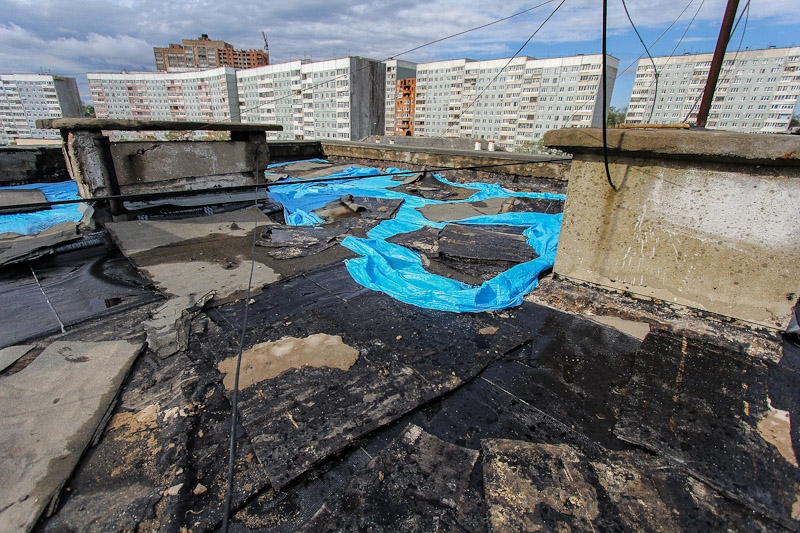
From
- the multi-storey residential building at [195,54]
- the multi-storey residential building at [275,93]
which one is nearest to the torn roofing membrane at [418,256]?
the multi-storey residential building at [275,93]

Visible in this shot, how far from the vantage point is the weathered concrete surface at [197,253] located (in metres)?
2.95

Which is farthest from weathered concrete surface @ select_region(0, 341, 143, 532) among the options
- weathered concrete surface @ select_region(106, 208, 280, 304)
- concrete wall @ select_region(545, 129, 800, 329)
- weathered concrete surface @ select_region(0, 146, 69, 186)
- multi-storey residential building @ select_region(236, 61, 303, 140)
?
multi-storey residential building @ select_region(236, 61, 303, 140)

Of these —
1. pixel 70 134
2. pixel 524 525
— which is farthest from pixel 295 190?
pixel 524 525

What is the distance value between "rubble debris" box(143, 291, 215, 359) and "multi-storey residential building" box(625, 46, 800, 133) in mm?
64928

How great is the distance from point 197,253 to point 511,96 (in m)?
70.9

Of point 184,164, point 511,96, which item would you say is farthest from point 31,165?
point 511,96

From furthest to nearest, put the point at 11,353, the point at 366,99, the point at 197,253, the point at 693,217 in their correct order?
the point at 366,99, the point at 197,253, the point at 693,217, the point at 11,353

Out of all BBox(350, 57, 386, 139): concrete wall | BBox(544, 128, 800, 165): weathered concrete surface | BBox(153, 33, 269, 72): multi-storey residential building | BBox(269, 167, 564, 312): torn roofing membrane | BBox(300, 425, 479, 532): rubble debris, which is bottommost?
BBox(300, 425, 479, 532): rubble debris

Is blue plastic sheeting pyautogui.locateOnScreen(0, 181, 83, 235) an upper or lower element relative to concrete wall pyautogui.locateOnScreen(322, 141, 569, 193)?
lower

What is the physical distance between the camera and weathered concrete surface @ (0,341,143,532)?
127 centimetres

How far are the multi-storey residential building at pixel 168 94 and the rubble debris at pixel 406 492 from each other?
82367 millimetres

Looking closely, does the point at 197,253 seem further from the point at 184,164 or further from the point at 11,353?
the point at 184,164

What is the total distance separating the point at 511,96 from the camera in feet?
209

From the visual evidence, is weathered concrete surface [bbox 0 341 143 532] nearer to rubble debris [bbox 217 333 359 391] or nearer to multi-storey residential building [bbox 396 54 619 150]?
rubble debris [bbox 217 333 359 391]
